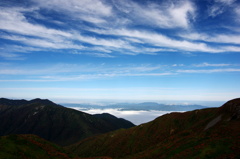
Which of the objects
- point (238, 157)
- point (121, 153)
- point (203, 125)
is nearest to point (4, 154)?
point (238, 157)

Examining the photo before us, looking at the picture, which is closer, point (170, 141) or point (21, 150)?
point (21, 150)

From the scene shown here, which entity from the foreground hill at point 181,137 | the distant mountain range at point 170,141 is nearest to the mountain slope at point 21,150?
the distant mountain range at point 170,141

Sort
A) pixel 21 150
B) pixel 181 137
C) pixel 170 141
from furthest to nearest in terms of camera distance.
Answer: pixel 170 141 < pixel 181 137 < pixel 21 150

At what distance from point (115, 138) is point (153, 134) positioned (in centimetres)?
3367

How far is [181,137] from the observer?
171 ft

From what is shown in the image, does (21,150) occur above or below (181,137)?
below

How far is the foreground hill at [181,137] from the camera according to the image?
30.4 meters

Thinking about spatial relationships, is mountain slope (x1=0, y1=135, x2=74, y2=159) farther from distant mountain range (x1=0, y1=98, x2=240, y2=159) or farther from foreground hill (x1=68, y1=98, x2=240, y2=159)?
foreground hill (x1=68, y1=98, x2=240, y2=159)

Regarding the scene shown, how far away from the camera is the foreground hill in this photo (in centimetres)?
3038

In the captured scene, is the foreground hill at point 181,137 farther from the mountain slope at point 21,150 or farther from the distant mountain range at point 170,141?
the mountain slope at point 21,150

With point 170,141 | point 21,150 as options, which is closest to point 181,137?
point 170,141

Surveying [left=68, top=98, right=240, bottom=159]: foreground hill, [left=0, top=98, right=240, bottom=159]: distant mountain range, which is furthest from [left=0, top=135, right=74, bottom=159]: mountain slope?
[left=68, top=98, right=240, bottom=159]: foreground hill

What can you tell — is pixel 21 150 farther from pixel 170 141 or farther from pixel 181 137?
pixel 181 137

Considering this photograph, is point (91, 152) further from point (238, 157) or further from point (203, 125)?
point (238, 157)
